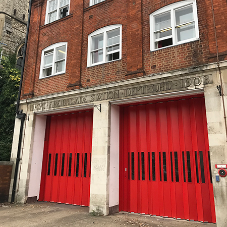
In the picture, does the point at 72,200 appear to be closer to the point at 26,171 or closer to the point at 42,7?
the point at 26,171

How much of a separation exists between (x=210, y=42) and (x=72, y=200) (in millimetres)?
8374

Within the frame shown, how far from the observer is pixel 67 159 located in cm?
995

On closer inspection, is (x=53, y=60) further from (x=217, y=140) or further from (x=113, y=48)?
(x=217, y=140)

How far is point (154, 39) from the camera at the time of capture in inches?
328

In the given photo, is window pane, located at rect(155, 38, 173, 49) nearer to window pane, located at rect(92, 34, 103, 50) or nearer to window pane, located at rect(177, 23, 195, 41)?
window pane, located at rect(177, 23, 195, 41)

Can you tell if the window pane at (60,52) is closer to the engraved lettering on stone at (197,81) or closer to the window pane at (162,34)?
the window pane at (162,34)

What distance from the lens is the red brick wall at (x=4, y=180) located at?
31.5 ft

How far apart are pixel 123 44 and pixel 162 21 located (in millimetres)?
1780

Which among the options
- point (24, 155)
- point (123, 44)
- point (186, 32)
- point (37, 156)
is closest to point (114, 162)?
point (37, 156)

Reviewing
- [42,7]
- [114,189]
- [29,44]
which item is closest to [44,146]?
[114,189]

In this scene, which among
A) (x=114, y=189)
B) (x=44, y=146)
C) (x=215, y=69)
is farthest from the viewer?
(x=44, y=146)

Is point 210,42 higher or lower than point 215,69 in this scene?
higher

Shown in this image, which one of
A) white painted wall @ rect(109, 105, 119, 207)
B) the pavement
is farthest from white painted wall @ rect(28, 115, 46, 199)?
white painted wall @ rect(109, 105, 119, 207)

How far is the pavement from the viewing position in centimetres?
641
